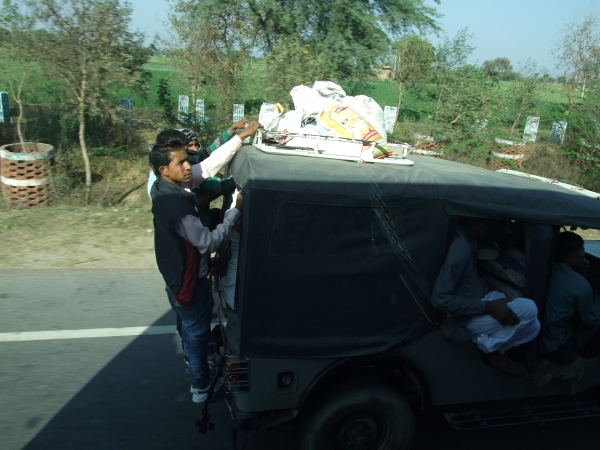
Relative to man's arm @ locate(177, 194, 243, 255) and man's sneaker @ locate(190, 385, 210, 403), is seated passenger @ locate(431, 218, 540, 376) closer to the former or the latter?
man's arm @ locate(177, 194, 243, 255)

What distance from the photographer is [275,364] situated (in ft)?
9.41

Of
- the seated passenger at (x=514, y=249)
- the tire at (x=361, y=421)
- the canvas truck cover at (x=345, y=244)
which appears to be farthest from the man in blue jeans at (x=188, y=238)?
the seated passenger at (x=514, y=249)

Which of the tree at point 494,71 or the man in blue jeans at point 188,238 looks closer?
the man in blue jeans at point 188,238

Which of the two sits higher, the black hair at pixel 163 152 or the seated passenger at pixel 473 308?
the black hair at pixel 163 152

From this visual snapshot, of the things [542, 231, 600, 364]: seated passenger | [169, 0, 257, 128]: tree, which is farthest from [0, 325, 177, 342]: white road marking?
[169, 0, 257, 128]: tree

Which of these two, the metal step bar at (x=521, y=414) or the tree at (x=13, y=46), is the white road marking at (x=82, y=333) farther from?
the tree at (x=13, y=46)

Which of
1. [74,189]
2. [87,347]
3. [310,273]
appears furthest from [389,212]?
[74,189]

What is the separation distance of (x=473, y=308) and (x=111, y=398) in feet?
8.87

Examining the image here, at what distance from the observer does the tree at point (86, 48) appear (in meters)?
8.80

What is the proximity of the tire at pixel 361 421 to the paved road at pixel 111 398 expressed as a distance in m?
0.56

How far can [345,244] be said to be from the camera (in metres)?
2.84

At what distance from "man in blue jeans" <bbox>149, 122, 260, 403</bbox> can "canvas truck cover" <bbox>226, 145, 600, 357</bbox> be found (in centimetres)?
30

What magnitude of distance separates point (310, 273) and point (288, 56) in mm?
8739

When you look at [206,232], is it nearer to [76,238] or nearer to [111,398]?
[111,398]
